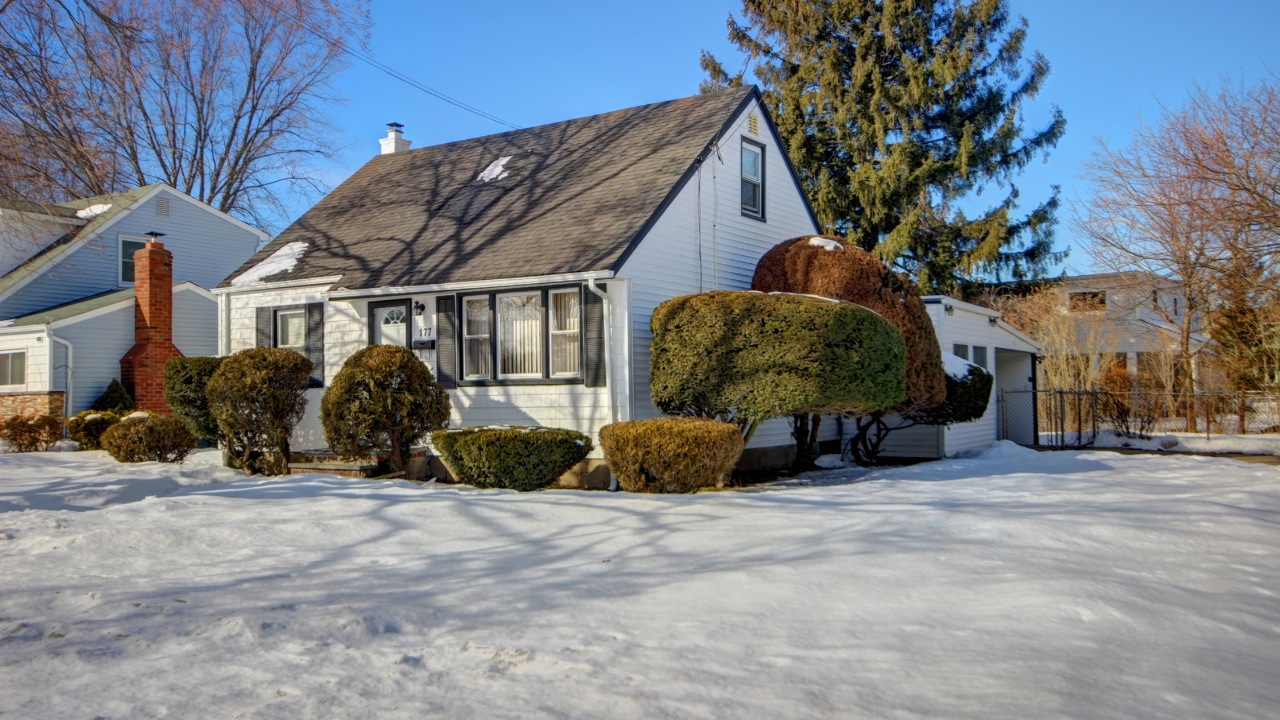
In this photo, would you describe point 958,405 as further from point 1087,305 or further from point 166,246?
point 166,246

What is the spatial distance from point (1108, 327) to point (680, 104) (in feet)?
74.2

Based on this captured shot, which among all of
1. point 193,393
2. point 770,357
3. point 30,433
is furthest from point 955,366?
point 30,433

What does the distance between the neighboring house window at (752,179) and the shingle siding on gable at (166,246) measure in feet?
55.6

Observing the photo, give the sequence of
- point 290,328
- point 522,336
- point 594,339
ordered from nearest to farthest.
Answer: point 594,339, point 522,336, point 290,328

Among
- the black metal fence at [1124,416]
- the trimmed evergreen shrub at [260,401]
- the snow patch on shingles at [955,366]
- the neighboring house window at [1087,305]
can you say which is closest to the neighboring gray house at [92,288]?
the trimmed evergreen shrub at [260,401]

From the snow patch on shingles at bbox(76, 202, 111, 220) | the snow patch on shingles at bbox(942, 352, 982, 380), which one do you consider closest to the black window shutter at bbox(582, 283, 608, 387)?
the snow patch on shingles at bbox(942, 352, 982, 380)

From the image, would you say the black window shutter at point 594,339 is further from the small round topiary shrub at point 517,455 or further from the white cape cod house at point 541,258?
the small round topiary shrub at point 517,455

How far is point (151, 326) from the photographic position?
22.4 metres

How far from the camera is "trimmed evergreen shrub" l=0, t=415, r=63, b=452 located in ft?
64.1

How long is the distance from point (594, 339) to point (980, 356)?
10588 mm

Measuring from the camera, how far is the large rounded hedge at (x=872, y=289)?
1470cm

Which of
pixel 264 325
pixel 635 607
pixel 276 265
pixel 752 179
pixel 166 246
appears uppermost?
pixel 166 246

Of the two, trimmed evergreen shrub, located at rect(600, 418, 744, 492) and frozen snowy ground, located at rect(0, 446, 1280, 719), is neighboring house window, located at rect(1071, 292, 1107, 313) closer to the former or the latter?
frozen snowy ground, located at rect(0, 446, 1280, 719)

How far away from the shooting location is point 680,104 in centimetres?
1756
